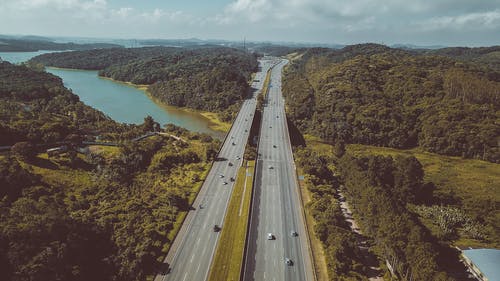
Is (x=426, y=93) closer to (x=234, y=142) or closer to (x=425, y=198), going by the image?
(x=425, y=198)

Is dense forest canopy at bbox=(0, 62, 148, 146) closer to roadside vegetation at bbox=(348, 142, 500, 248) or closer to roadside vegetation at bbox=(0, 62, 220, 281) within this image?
roadside vegetation at bbox=(0, 62, 220, 281)

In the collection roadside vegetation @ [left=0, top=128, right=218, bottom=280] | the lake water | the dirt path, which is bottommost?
the dirt path

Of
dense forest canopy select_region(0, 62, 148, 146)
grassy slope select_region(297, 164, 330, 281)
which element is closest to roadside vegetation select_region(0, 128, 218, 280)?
dense forest canopy select_region(0, 62, 148, 146)

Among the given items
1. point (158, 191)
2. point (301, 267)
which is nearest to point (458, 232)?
point (301, 267)

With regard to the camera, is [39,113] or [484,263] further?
[39,113]

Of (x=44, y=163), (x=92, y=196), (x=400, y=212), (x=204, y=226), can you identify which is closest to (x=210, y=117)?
(x=44, y=163)

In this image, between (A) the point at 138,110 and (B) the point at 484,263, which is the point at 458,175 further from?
(A) the point at 138,110

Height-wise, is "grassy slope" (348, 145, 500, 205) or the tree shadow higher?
the tree shadow
